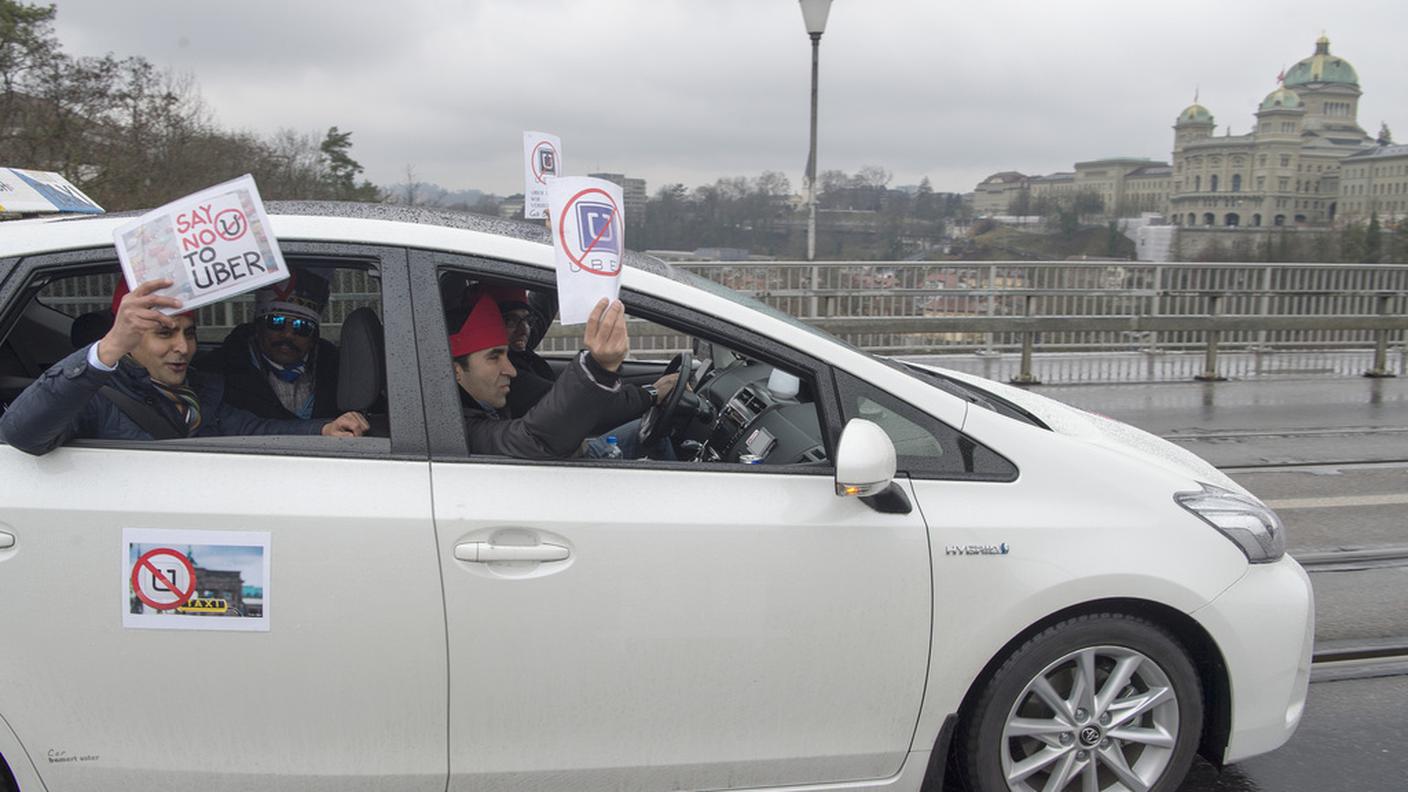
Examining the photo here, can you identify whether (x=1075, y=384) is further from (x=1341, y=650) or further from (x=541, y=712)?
(x=541, y=712)

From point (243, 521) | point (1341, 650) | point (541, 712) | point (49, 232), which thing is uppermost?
point (49, 232)

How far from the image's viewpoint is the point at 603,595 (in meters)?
2.63

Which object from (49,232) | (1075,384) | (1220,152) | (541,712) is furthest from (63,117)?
(1220,152)

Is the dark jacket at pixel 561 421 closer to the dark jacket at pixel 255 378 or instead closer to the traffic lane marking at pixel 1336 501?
the dark jacket at pixel 255 378

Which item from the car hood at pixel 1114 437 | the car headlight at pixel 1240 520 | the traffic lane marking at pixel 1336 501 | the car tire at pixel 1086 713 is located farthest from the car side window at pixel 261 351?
the traffic lane marking at pixel 1336 501

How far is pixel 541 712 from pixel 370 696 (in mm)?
415

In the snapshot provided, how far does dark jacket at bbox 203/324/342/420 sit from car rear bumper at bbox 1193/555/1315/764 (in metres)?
2.70

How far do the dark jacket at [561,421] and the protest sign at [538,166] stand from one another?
2391mm

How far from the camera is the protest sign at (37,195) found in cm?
392

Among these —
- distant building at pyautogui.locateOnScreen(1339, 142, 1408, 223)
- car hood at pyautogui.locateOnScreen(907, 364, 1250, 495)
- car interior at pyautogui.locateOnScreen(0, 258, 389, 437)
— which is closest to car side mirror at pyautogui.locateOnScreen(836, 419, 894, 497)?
car hood at pyautogui.locateOnScreen(907, 364, 1250, 495)

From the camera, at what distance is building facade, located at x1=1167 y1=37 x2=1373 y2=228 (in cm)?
3516

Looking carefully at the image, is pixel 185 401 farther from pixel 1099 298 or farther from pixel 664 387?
pixel 1099 298

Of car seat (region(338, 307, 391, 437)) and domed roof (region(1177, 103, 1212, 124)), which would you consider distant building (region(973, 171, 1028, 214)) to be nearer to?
car seat (region(338, 307, 391, 437))

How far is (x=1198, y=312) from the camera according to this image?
14672 mm
